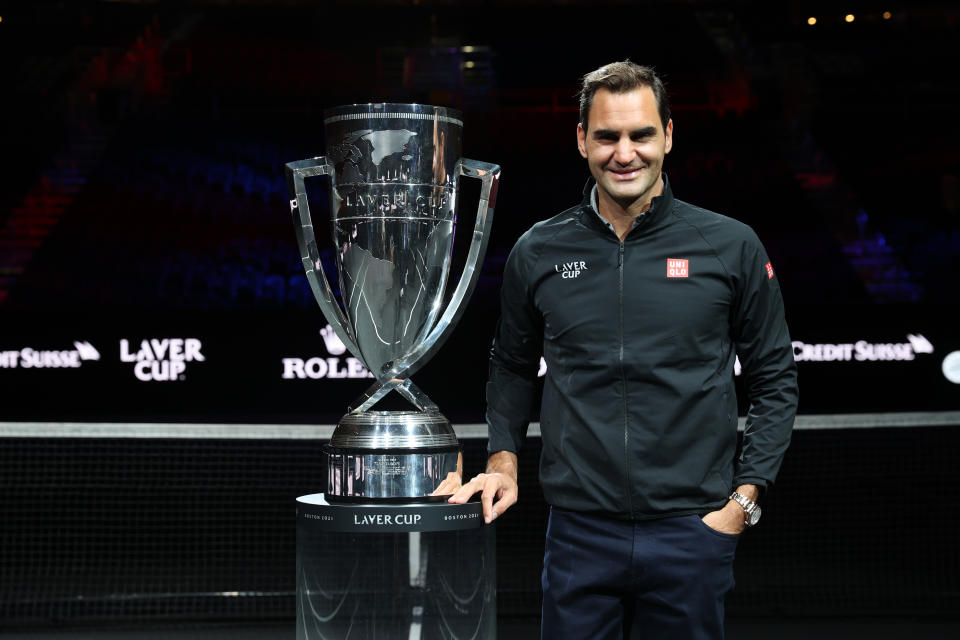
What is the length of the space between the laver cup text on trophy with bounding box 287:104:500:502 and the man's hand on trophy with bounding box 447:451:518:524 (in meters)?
0.06

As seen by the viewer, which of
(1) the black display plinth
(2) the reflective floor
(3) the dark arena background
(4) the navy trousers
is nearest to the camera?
(4) the navy trousers

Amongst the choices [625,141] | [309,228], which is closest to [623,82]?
[625,141]

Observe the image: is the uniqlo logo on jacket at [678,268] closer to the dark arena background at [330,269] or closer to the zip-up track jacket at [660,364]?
the zip-up track jacket at [660,364]

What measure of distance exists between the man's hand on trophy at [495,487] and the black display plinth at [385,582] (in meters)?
0.02

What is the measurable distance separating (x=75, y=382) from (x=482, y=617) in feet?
12.2

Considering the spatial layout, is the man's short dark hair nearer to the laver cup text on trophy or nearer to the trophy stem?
the laver cup text on trophy

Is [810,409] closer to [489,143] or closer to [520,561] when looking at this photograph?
[520,561]

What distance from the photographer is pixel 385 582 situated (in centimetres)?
181

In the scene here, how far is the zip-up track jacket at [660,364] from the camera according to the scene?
1.71 m

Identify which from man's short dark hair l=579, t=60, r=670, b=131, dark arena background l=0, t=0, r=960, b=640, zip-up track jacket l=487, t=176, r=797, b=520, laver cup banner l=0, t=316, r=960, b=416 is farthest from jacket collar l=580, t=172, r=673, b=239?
laver cup banner l=0, t=316, r=960, b=416

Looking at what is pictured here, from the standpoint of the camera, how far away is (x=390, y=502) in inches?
70.3

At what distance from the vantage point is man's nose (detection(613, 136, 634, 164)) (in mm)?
1698

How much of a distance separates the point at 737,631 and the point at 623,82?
3.28m

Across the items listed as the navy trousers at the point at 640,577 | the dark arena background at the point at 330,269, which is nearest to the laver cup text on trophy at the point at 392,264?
the navy trousers at the point at 640,577
